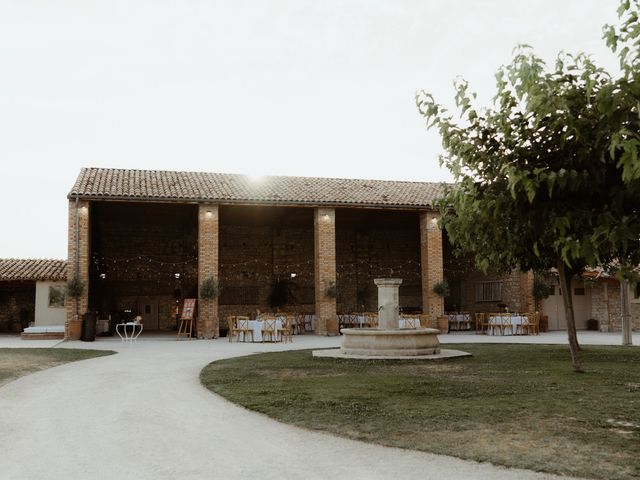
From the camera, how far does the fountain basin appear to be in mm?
11985

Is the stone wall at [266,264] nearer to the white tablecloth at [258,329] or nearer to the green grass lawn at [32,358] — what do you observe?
the white tablecloth at [258,329]

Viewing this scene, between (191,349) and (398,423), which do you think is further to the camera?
(191,349)

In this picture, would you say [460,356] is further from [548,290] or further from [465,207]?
[548,290]

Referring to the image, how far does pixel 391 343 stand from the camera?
12.0m

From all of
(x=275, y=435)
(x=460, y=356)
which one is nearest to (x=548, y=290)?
(x=460, y=356)

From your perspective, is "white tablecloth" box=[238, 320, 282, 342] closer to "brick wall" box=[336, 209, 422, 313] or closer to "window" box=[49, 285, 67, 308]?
"window" box=[49, 285, 67, 308]

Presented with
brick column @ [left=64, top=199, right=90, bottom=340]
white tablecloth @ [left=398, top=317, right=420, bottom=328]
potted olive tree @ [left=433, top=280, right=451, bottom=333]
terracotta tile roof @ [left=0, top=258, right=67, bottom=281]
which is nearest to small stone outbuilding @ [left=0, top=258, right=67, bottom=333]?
terracotta tile roof @ [left=0, top=258, right=67, bottom=281]

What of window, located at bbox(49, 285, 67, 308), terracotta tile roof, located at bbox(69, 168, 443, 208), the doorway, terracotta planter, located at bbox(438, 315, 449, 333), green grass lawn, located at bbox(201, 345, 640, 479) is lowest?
A: green grass lawn, located at bbox(201, 345, 640, 479)

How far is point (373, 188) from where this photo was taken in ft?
77.5

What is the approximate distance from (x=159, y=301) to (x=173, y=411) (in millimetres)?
19345

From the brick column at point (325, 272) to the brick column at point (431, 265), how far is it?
3.46 m

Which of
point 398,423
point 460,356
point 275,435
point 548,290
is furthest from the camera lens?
point 548,290

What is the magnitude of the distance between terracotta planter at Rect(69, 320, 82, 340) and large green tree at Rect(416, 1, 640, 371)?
→ 13.1 m

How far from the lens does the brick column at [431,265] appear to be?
21.3m
